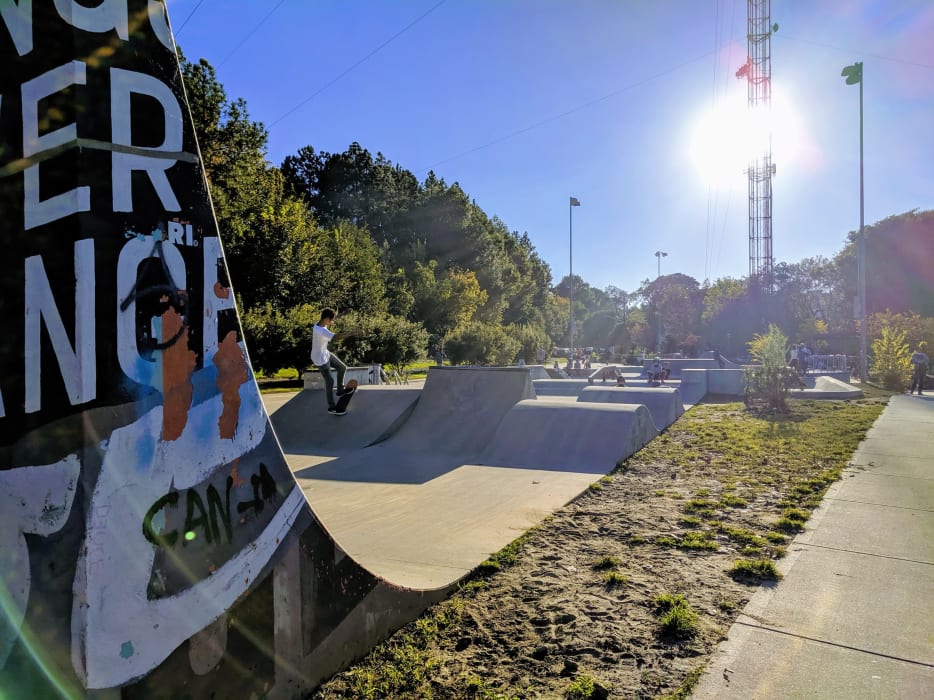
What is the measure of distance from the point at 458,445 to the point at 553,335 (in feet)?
253

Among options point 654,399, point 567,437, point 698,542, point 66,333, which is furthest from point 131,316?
point 654,399

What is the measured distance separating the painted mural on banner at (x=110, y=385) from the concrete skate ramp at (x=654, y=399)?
10888 mm

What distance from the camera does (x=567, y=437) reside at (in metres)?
8.78

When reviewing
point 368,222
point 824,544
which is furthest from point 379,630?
point 368,222

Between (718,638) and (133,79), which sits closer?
(133,79)

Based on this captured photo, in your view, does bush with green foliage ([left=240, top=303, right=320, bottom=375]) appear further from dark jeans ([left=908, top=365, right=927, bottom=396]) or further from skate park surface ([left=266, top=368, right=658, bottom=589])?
dark jeans ([left=908, top=365, right=927, bottom=396])

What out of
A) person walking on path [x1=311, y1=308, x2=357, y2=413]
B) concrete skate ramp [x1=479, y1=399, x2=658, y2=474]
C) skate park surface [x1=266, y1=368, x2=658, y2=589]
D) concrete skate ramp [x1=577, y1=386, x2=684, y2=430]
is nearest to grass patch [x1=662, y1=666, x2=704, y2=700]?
skate park surface [x1=266, y1=368, x2=658, y2=589]

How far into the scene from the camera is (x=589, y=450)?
8484mm

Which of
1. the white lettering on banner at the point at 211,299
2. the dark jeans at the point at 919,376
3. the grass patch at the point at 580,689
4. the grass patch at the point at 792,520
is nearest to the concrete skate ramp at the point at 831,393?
the dark jeans at the point at 919,376

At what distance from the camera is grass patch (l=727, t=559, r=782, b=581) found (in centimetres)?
404

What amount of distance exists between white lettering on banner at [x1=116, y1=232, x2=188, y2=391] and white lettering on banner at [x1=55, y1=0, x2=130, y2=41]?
0.79 meters

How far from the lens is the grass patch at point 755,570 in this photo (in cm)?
404

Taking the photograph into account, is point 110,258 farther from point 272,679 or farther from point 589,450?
point 589,450

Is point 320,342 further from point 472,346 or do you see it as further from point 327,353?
point 472,346
